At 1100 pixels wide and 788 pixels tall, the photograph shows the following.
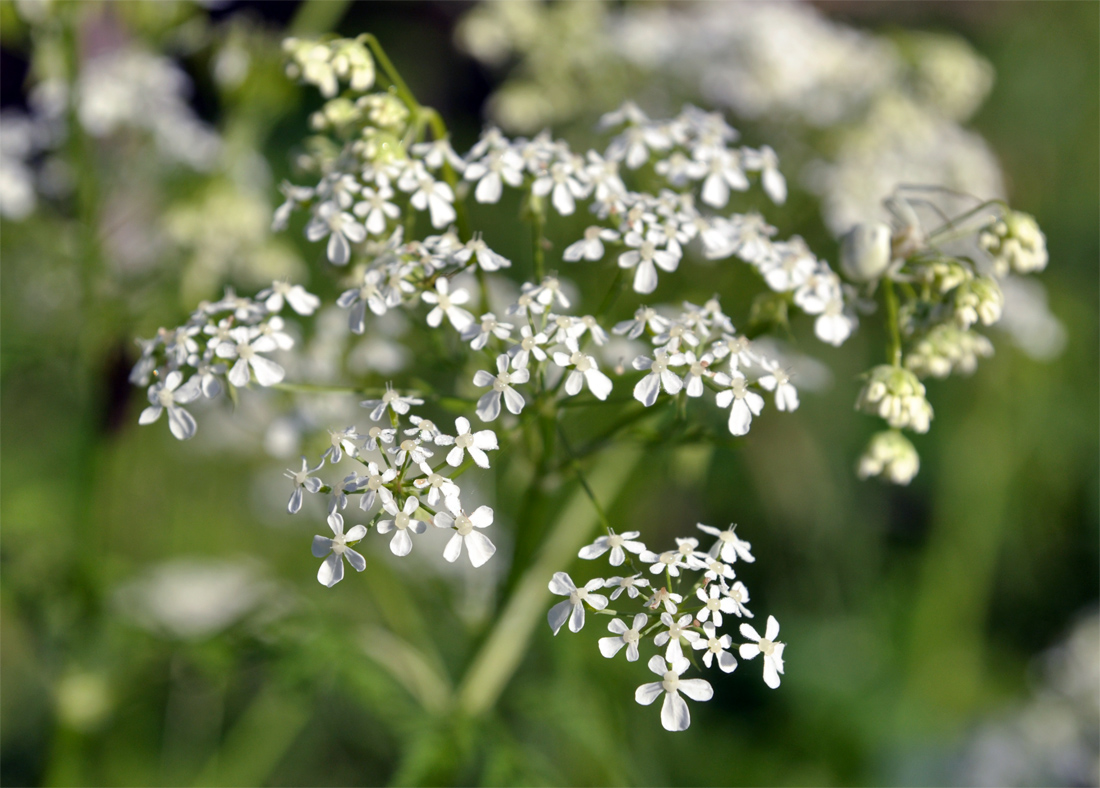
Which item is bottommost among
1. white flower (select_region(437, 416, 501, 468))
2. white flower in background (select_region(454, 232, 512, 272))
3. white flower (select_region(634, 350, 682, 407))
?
white flower (select_region(437, 416, 501, 468))

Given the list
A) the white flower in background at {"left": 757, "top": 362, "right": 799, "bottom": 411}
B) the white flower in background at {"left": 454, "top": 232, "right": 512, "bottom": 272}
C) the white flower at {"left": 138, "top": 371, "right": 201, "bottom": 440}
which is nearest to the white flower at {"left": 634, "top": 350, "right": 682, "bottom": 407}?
the white flower in background at {"left": 757, "top": 362, "right": 799, "bottom": 411}

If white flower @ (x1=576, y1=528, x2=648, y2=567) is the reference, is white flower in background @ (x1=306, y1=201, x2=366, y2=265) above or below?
above

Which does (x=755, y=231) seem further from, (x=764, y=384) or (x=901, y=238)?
(x=764, y=384)

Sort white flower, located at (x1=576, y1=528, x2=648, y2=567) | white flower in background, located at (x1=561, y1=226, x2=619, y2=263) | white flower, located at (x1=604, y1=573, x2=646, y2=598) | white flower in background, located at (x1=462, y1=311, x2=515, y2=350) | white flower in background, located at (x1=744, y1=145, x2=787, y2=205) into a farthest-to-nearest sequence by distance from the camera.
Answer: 1. white flower in background, located at (x1=744, y1=145, x2=787, y2=205)
2. white flower in background, located at (x1=561, y1=226, x2=619, y2=263)
3. white flower in background, located at (x1=462, y1=311, x2=515, y2=350)
4. white flower, located at (x1=576, y1=528, x2=648, y2=567)
5. white flower, located at (x1=604, y1=573, x2=646, y2=598)

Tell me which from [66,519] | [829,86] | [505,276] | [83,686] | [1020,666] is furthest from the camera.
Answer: [505,276]

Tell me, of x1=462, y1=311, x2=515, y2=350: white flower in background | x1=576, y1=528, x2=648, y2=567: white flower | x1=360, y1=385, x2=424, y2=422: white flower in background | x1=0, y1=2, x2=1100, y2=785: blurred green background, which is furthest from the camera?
x1=0, y1=2, x2=1100, y2=785: blurred green background

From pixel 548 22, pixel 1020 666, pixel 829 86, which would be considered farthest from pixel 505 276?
pixel 1020 666

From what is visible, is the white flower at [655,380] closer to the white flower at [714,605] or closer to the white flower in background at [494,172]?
the white flower at [714,605]

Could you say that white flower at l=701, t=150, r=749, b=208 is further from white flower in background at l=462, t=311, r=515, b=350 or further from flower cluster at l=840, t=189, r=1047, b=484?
white flower in background at l=462, t=311, r=515, b=350
